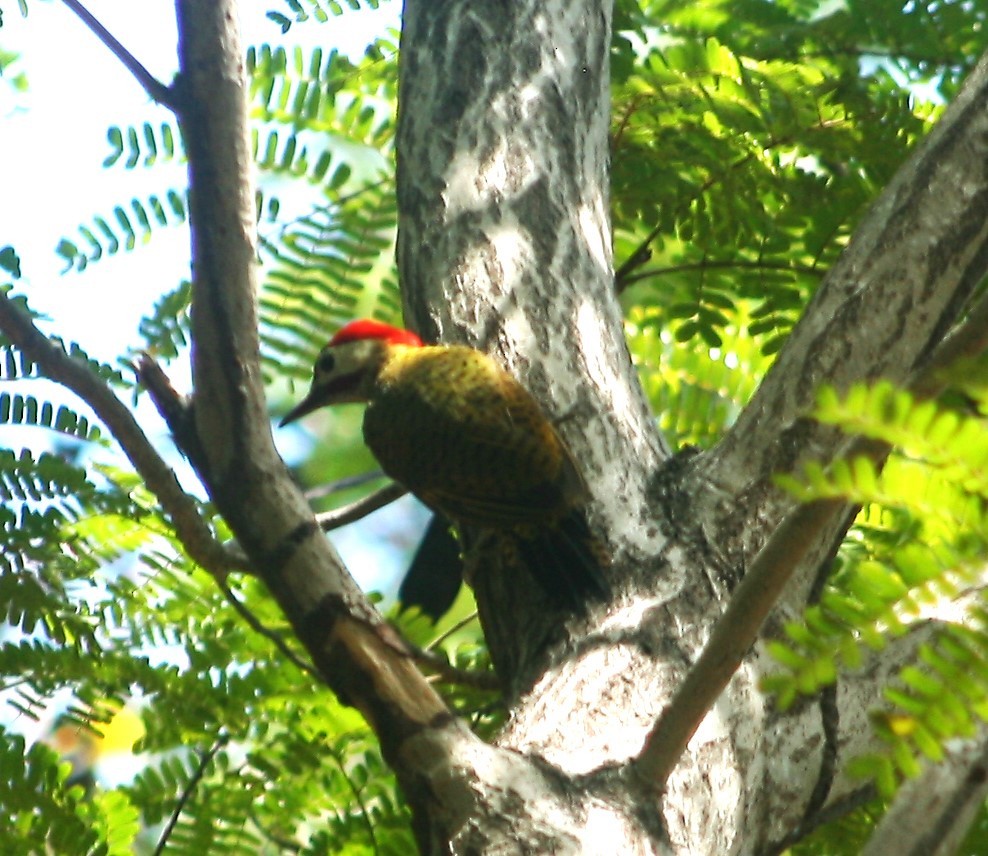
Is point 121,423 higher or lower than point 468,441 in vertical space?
higher

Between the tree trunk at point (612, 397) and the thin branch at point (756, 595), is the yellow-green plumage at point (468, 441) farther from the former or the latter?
the thin branch at point (756, 595)

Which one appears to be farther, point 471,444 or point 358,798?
point 471,444

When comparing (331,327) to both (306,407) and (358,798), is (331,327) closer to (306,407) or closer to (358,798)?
(306,407)

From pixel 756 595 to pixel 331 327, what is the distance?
2.66 m

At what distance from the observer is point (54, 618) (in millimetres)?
3236

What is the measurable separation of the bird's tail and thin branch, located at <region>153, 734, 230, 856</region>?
950mm

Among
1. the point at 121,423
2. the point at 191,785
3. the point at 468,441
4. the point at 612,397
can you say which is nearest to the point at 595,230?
the point at 612,397

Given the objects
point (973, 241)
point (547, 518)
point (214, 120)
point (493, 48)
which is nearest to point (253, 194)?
point (214, 120)

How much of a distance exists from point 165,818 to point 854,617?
99.3 inches

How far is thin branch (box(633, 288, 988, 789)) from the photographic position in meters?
1.98

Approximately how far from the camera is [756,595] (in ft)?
7.01

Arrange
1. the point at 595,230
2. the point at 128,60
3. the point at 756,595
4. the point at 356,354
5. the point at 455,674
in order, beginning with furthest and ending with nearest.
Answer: the point at 356,354
the point at 595,230
the point at 455,674
the point at 128,60
the point at 756,595

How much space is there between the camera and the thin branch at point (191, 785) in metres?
3.32

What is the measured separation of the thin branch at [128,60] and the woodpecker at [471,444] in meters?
1.06
